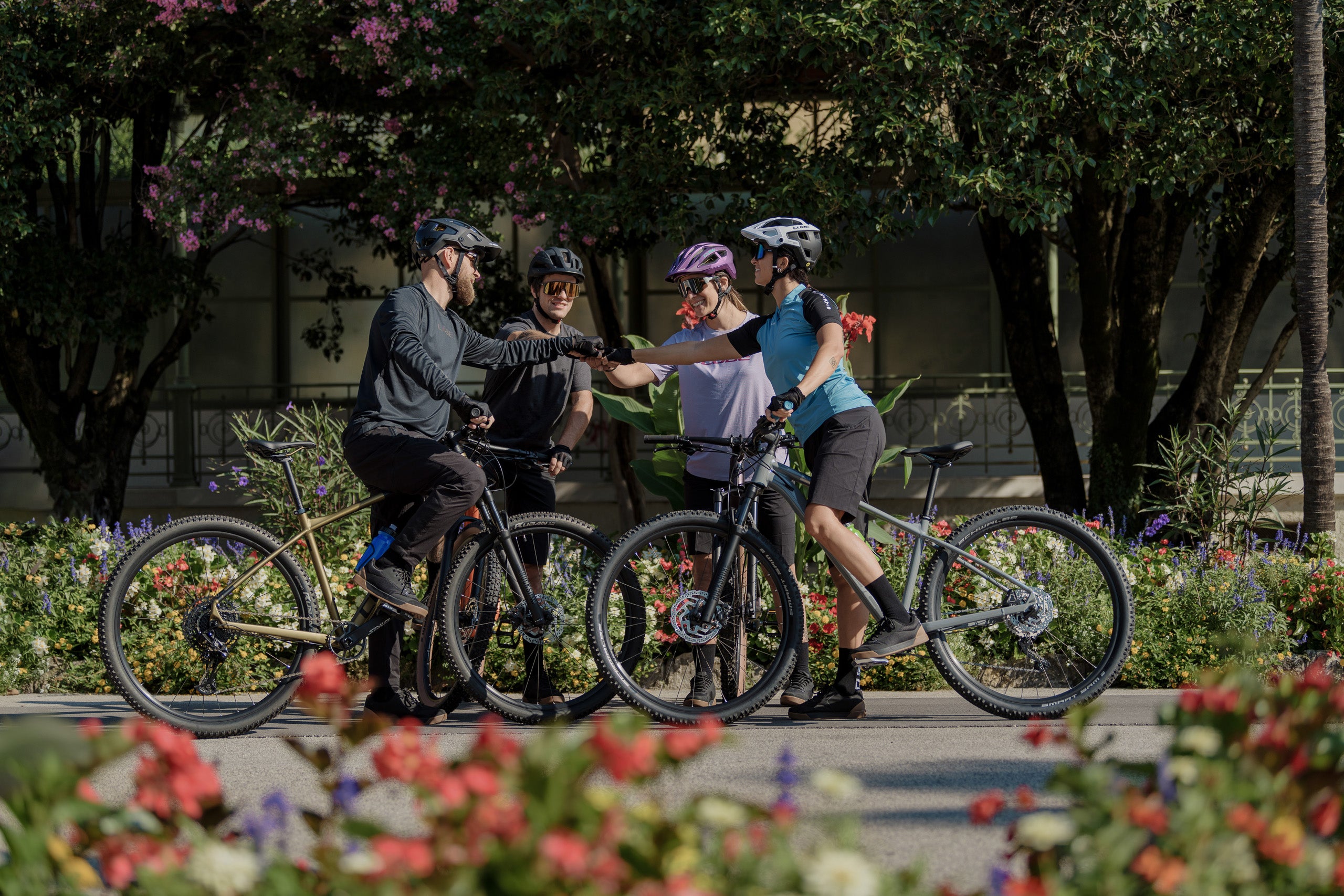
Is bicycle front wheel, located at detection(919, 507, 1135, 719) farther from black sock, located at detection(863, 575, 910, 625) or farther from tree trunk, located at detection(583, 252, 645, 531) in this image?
tree trunk, located at detection(583, 252, 645, 531)

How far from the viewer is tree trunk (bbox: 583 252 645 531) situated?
11.6 meters

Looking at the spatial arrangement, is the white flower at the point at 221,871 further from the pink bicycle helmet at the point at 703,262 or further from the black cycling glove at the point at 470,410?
the pink bicycle helmet at the point at 703,262

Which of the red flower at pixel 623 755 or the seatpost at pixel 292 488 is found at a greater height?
the seatpost at pixel 292 488

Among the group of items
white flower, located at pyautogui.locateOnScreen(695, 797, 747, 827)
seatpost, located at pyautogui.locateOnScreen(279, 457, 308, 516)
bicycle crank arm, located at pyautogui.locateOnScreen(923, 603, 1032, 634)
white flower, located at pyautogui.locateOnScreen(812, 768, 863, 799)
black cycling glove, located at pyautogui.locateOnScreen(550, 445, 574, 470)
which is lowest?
bicycle crank arm, located at pyautogui.locateOnScreen(923, 603, 1032, 634)

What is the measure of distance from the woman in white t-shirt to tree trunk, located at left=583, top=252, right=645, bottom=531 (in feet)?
18.4

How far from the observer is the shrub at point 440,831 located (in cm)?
154

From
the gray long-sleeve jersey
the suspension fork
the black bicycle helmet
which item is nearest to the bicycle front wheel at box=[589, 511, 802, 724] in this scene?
the suspension fork

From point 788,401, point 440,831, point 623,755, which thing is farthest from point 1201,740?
point 788,401

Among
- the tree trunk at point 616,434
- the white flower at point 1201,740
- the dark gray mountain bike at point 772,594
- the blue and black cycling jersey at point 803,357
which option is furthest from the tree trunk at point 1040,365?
the white flower at point 1201,740

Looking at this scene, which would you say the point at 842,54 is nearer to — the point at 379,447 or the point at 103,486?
the point at 379,447

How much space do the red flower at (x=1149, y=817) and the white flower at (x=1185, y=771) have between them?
0.10 metres

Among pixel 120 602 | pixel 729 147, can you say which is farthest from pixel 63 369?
pixel 120 602

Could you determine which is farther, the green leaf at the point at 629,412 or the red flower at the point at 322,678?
the green leaf at the point at 629,412

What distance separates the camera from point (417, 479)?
4.69 meters
